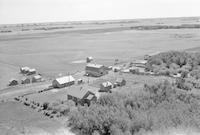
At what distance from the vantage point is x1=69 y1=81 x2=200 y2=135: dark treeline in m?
18.6

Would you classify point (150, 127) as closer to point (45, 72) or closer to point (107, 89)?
point (107, 89)

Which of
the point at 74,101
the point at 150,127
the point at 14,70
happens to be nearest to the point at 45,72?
the point at 14,70

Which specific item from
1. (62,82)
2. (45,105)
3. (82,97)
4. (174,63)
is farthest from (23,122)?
(174,63)

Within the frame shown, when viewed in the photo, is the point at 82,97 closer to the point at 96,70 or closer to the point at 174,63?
the point at 96,70

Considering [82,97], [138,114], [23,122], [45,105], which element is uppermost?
[138,114]

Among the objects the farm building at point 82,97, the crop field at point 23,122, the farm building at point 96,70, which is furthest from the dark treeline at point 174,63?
the crop field at point 23,122

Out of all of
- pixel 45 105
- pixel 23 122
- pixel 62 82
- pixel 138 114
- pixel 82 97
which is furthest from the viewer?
pixel 62 82

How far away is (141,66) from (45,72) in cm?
2260

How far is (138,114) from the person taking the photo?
20.3 metres

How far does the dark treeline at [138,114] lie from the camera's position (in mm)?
18641

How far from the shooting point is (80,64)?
5709 cm

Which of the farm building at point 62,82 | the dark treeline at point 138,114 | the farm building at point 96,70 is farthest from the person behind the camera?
the farm building at point 96,70

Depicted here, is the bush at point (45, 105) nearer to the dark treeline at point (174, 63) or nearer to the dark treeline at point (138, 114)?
the dark treeline at point (138, 114)

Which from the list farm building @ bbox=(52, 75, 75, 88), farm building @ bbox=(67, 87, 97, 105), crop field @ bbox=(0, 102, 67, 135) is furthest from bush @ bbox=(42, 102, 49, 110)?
farm building @ bbox=(52, 75, 75, 88)
